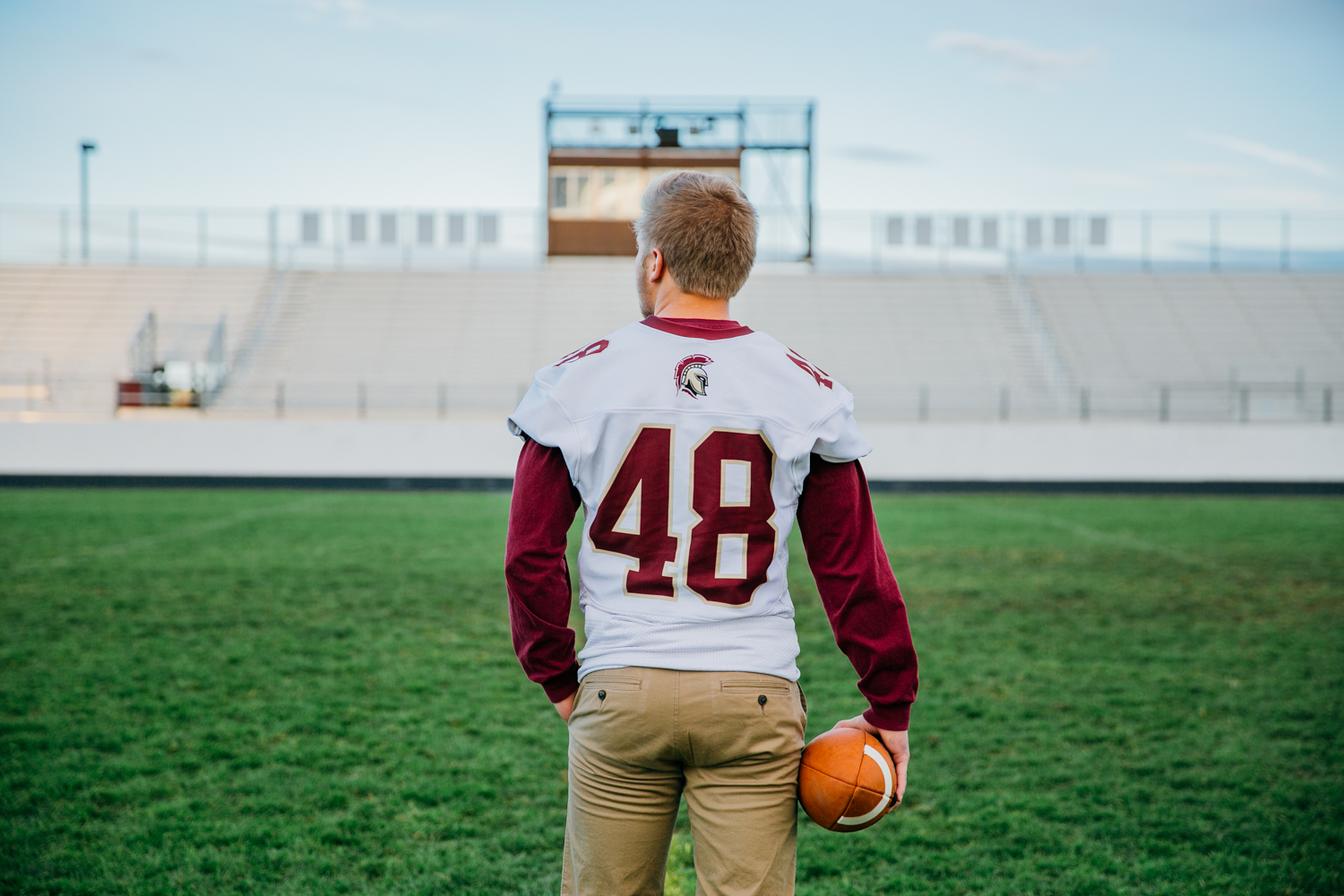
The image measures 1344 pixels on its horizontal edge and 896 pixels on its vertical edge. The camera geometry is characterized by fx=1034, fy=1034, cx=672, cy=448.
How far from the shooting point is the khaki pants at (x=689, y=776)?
1.58 m

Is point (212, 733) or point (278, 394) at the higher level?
A: point (278, 394)

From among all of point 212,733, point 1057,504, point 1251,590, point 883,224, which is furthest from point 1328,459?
point 212,733

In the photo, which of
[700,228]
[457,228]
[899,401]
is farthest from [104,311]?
[700,228]

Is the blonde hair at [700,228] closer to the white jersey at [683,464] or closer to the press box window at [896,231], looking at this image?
the white jersey at [683,464]

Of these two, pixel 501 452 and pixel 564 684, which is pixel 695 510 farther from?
pixel 501 452

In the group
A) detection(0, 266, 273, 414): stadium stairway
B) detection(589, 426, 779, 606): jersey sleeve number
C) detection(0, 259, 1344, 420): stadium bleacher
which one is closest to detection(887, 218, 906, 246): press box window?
detection(0, 259, 1344, 420): stadium bleacher

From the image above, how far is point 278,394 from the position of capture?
1747 cm

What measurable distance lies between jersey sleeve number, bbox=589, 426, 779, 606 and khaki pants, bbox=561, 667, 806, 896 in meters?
0.14

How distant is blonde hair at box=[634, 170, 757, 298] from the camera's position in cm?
163

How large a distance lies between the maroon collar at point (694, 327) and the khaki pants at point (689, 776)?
0.53m

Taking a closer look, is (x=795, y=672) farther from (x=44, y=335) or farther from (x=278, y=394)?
(x=44, y=335)

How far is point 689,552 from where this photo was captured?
63.3 inches

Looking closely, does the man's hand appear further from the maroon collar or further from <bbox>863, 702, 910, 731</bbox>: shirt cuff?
the maroon collar

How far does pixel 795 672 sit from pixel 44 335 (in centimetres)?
2493
